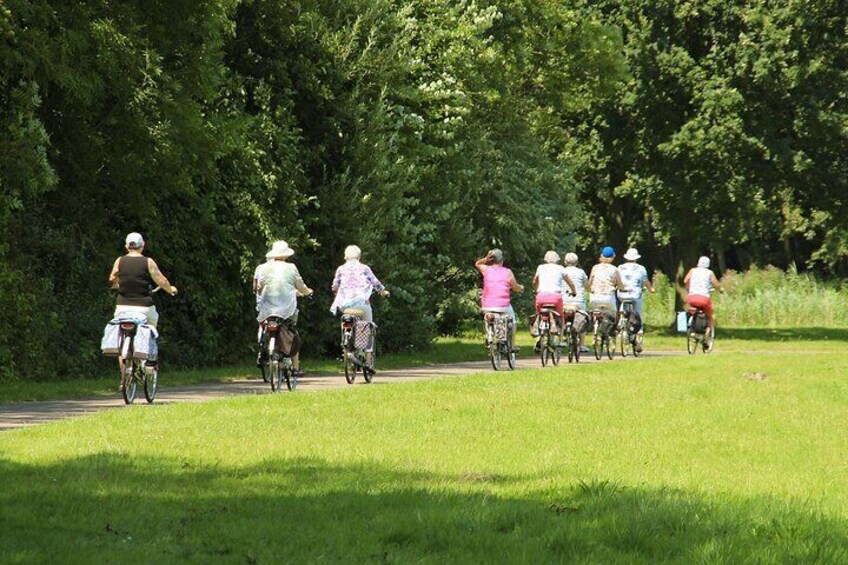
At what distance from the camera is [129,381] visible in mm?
17891

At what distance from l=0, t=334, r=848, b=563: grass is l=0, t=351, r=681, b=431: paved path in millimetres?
1003

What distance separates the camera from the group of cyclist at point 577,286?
26.4 m

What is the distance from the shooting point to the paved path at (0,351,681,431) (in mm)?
16484

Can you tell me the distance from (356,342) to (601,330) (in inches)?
383

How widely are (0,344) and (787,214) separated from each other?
49.1m

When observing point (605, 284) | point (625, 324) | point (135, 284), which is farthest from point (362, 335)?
point (625, 324)

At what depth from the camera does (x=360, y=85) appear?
31.0 meters

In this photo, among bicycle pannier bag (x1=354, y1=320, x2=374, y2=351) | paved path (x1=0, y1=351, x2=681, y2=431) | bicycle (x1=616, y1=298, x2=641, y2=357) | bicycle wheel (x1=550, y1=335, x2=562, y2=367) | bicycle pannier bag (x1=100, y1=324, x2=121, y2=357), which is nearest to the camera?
paved path (x1=0, y1=351, x2=681, y2=431)

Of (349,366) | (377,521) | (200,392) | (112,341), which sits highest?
(112,341)

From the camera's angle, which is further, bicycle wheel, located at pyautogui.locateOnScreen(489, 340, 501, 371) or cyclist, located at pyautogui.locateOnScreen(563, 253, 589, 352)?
cyclist, located at pyautogui.locateOnScreen(563, 253, 589, 352)

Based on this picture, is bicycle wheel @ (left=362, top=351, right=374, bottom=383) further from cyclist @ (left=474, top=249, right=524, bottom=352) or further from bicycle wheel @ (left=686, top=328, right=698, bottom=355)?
bicycle wheel @ (left=686, top=328, right=698, bottom=355)

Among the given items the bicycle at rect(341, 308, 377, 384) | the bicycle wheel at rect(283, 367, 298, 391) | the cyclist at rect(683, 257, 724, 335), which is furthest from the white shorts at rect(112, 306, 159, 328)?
the cyclist at rect(683, 257, 724, 335)

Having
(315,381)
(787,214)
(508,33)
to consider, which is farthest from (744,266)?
(315,381)

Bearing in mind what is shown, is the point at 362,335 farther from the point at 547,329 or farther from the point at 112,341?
the point at 547,329
